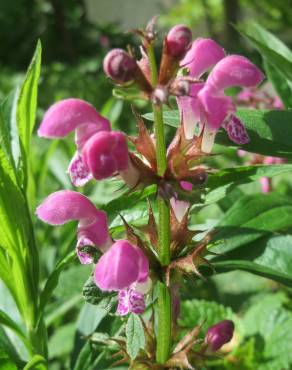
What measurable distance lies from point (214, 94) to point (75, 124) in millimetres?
197

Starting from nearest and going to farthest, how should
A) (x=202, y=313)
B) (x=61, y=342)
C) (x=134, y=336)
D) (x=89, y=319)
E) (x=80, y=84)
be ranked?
(x=134, y=336) → (x=89, y=319) → (x=202, y=313) → (x=61, y=342) → (x=80, y=84)

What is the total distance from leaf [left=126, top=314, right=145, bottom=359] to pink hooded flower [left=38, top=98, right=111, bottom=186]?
0.65 ft

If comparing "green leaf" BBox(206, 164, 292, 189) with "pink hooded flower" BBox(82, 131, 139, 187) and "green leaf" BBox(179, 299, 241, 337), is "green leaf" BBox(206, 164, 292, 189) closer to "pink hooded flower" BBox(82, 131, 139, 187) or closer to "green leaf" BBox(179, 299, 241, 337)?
"pink hooded flower" BBox(82, 131, 139, 187)

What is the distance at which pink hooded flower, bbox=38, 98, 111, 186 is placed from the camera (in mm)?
837

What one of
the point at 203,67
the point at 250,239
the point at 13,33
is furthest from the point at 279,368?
the point at 13,33

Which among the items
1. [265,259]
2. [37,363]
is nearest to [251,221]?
[265,259]

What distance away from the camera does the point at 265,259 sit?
0.96 m

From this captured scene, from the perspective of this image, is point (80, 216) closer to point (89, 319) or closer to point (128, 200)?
point (128, 200)

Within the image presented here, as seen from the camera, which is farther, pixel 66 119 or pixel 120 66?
pixel 66 119

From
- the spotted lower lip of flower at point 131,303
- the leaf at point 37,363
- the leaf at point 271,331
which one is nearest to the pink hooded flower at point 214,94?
the spotted lower lip of flower at point 131,303

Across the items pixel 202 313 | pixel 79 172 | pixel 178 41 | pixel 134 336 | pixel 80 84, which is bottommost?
pixel 80 84

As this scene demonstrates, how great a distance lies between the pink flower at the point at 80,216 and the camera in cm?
89

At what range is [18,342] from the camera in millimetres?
1117

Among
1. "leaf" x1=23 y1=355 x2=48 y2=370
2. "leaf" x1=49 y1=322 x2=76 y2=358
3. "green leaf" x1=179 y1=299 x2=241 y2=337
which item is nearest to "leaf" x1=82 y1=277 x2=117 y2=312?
"leaf" x1=23 y1=355 x2=48 y2=370
